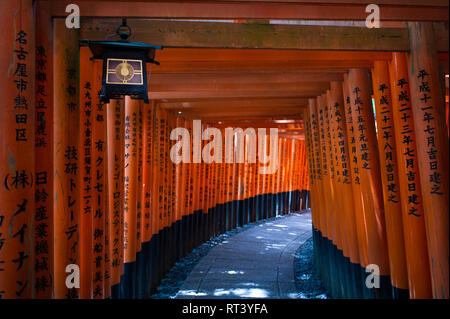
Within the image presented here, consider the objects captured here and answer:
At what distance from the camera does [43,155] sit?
2.93 metres

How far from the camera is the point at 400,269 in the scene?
12.7ft

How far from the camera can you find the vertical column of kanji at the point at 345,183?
5.06m

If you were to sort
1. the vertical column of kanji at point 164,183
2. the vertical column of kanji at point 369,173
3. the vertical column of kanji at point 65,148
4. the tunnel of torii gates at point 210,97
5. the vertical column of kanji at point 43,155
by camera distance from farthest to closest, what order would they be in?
Answer: the vertical column of kanji at point 164,183 < the vertical column of kanji at point 369,173 < the vertical column of kanji at point 65,148 < the vertical column of kanji at point 43,155 < the tunnel of torii gates at point 210,97

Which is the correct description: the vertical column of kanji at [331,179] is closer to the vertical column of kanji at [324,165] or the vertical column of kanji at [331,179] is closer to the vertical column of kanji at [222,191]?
the vertical column of kanji at [324,165]

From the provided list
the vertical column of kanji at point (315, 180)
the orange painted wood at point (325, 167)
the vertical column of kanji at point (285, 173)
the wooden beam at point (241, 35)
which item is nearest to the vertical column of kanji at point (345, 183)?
the orange painted wood at point (325, 167)

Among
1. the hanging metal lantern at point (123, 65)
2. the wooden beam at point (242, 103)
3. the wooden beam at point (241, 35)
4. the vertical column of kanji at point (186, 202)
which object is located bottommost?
the vertical column of kanji at point (186, 202)

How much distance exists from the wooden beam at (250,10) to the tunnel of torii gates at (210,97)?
0.04 ft

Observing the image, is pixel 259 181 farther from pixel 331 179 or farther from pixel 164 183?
pixel 331 179

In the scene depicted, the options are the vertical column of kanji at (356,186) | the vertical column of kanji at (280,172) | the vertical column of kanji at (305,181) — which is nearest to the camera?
the vertical column of kanji at (356,186)

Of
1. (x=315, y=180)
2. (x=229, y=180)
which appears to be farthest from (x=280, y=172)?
(x=315, y=180)

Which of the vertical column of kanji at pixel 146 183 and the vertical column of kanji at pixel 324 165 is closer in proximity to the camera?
the vertical column of kanji at pixel 146 183

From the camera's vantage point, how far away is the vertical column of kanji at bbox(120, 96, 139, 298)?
571 centimetres

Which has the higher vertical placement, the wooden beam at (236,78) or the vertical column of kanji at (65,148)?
the wooden beam at (236,78)
